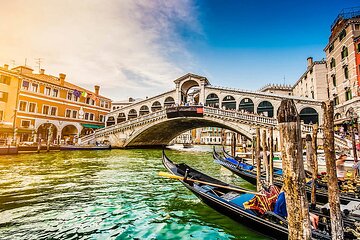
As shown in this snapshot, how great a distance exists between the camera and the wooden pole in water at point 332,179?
2.45 m

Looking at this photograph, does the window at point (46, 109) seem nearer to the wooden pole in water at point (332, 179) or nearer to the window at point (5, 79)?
the window at point (5, 79)

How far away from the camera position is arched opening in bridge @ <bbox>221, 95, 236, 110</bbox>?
846 inches

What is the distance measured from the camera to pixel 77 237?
2.96 meters

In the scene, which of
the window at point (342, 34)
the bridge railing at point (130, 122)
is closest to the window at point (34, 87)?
the bridge railing at point (130, 122)

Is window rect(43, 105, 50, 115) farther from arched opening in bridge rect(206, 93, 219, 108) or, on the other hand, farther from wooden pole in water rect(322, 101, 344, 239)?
wooden pole in water rect(322, 101, 344, 239)

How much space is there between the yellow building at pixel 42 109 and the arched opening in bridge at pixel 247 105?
16697 millimetres

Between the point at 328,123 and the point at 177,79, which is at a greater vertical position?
the point at 177,79

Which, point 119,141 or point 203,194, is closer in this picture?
point 203,194

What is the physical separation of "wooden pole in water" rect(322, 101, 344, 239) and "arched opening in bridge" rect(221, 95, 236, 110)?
62.0 feet

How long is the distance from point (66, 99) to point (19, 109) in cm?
453

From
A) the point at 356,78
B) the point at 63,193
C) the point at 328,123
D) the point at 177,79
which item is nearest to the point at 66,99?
the point at 177,79

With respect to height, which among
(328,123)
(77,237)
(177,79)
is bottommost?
(77,237)

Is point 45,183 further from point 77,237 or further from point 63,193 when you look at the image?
point 77,237

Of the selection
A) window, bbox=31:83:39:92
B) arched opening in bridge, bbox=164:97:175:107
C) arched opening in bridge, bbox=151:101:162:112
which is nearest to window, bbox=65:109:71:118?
window, bbox=31:83:39:92
